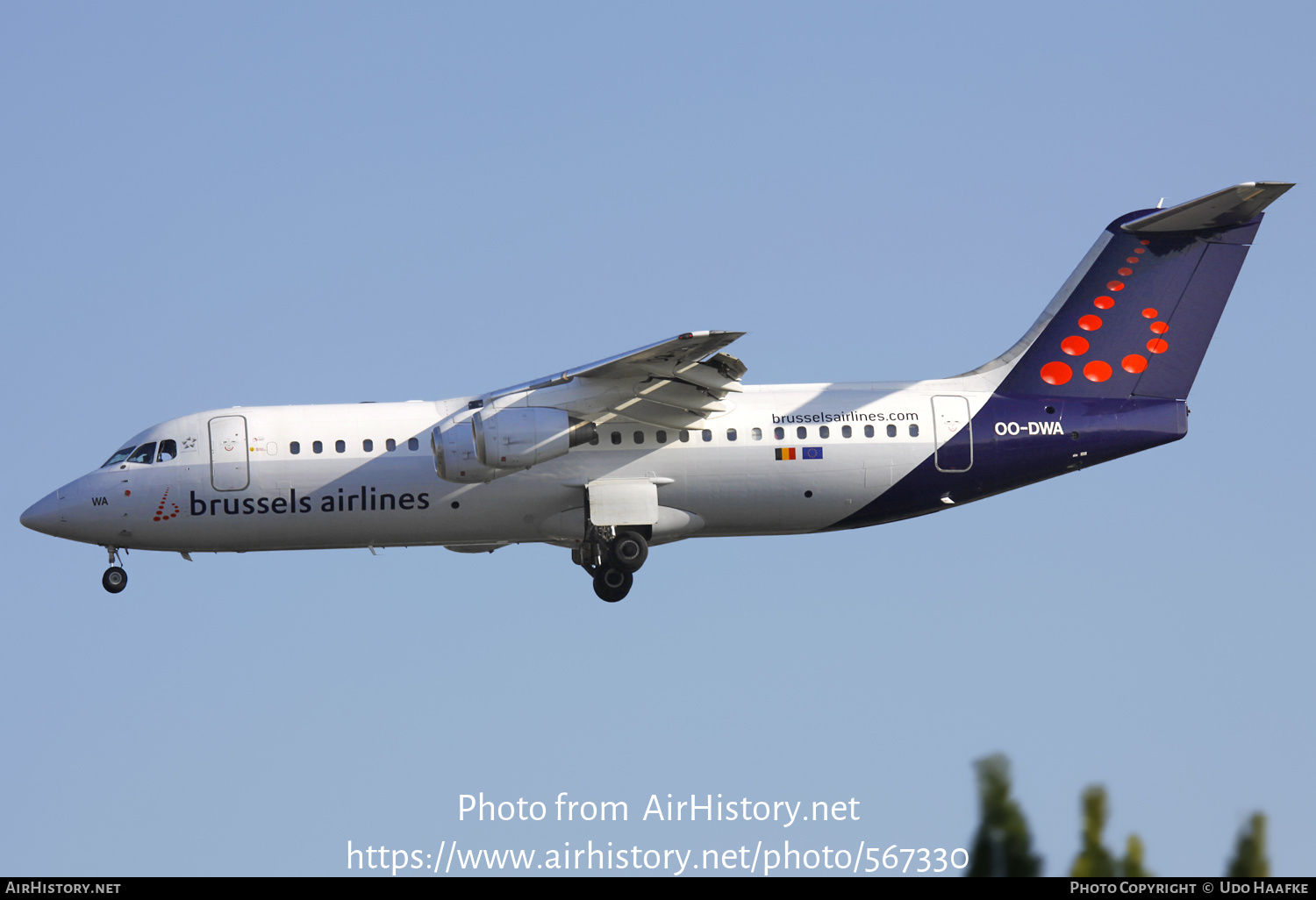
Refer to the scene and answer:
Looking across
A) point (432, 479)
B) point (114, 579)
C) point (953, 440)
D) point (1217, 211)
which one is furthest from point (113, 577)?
point (1217, 211)

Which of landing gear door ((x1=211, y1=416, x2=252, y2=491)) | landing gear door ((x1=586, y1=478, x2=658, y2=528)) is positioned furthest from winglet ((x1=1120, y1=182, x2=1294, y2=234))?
landing gear door ((x1=211, y1=416, x2=252, y2=491))

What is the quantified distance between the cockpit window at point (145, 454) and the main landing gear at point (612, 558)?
6.01 meters

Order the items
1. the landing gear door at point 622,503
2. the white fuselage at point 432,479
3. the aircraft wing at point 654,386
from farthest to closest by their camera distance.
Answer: the white fuselage at point 432,479, the landing gear door at point 622,503, the aircraft wing at point 654,386

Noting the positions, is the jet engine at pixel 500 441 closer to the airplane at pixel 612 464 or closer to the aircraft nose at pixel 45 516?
the airplane at pixel 612 464

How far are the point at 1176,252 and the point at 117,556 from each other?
15755mm

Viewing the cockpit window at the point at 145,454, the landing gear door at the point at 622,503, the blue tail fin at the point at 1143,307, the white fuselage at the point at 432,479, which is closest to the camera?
the landing gear door at the point at 622,503

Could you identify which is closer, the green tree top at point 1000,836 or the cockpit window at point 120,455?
the green tree top at point 1000,836

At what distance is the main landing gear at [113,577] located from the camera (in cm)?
2227

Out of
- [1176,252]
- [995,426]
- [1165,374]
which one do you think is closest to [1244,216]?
[1176,252]

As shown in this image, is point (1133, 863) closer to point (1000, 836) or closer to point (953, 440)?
point (1000, 836)

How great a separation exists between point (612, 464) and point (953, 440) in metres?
4.68

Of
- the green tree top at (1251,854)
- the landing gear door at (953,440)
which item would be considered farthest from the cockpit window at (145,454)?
the green tree top at (1251,854)

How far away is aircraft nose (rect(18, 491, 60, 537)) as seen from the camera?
21.9 meters
